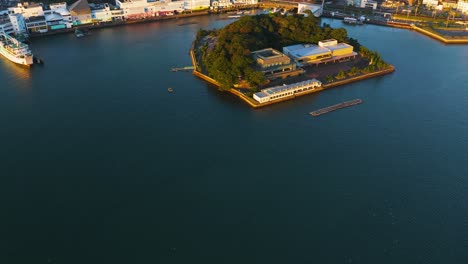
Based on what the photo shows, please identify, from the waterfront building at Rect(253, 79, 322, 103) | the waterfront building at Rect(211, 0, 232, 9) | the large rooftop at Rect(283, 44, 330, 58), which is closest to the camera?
the waterfront building at Rect(253, 79, 322, 103)

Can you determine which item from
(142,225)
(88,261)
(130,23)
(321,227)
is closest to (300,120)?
(321,227)

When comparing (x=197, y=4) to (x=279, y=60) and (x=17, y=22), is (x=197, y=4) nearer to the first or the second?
(x=17, y=22)

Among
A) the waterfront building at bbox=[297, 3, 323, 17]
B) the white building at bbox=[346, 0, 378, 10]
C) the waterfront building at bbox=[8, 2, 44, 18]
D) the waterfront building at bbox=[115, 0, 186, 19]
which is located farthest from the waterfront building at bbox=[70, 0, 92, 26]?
the white building at bbox=[346, 0, 378, 10]

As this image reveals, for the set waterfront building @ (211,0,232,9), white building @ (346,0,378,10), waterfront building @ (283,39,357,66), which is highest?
waterfront building @ (211,0,232,9)

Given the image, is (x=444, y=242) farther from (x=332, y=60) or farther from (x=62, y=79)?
(x=62, y=79)

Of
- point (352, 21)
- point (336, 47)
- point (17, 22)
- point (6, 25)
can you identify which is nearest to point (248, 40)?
point (336, 47)

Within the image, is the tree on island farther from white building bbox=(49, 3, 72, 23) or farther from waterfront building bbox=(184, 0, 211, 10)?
white building bbox=(49, 3, 72, 23)
